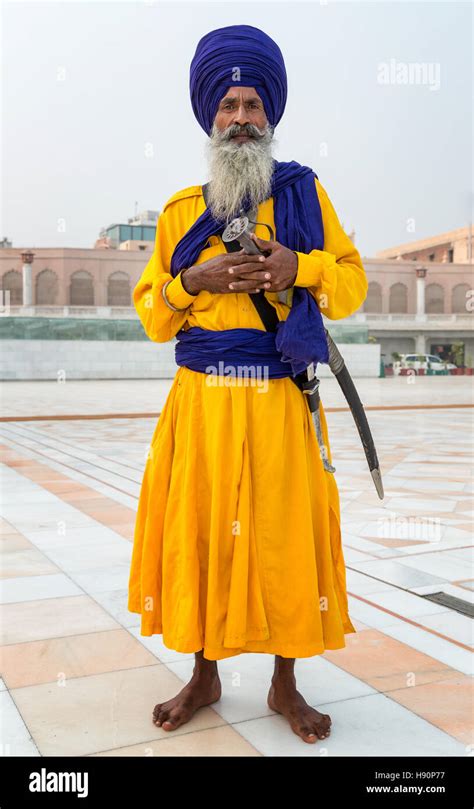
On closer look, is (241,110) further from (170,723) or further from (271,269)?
(170,723)

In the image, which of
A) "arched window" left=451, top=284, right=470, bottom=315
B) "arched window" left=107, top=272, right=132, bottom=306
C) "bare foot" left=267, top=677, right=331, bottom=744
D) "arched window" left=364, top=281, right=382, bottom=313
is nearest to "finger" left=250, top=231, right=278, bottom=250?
"bare foot" left=267, top=677, right=331, bottom=744

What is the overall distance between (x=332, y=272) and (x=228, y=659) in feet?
4.27

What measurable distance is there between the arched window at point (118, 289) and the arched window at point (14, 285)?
5156mm

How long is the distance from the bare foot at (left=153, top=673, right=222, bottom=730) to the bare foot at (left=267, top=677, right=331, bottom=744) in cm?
16

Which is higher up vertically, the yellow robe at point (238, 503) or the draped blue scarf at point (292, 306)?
the draped blue scarf at point (292, 306)

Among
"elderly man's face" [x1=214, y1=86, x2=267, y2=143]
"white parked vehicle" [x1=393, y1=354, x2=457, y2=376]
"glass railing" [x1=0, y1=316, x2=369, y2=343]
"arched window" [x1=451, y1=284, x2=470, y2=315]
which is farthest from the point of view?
"arched window" [x1=451, y1=284, x2=470, y2=315]

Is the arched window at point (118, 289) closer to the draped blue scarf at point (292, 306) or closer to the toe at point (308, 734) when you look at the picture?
the draped blue scarf at point (292, 306)

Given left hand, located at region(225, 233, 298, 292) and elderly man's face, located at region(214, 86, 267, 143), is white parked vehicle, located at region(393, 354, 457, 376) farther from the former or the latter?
left hand, located at region(225, 233, 298, 292)

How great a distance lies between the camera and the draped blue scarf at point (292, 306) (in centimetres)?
200

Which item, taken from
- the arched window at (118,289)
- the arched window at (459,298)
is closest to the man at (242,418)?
the arched window at (118,289)

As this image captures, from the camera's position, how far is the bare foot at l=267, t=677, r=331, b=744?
2.01 metres

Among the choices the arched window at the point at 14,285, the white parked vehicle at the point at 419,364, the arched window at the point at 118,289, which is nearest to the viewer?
the white parked vehicle at the point at 419,364
